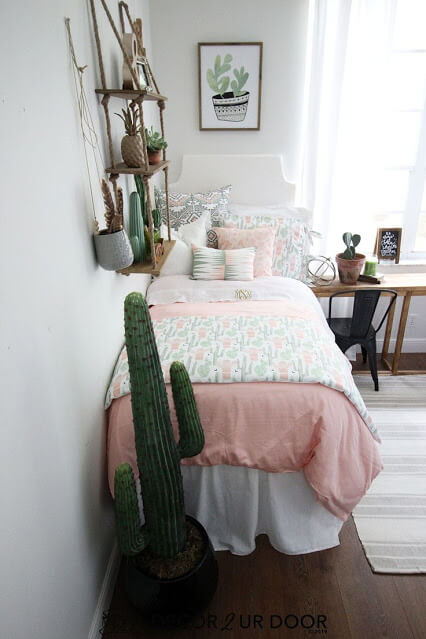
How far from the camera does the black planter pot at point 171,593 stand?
1490mm

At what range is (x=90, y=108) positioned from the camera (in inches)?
63.5

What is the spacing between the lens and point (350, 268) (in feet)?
10.1

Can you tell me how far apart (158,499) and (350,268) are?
2.23 m

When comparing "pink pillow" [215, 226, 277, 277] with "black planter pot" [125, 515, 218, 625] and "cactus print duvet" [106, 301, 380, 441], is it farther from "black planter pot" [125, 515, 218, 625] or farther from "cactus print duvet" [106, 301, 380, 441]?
"black planter pot" [125, 515, 218, 625]

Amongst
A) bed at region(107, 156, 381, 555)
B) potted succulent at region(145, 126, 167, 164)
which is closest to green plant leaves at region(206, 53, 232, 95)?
potted succulent at region(145, 126, 167, 164)

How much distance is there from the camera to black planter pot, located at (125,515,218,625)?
149 centimetres

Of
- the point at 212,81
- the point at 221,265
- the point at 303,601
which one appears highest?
the point at 212,81

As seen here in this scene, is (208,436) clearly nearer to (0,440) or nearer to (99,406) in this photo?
(99,406)

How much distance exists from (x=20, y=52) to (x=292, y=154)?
253cm

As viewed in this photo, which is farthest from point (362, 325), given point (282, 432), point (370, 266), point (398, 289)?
point (282, 432)

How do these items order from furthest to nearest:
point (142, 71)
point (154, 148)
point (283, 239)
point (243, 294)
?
point (283, 239), point (243, 294), point (154, 148), point (142, 71)

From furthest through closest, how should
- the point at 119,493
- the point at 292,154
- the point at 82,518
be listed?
the point at 292,154
the point at 82,518
the point at 119,493

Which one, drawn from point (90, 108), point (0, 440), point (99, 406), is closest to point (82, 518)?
point (99, 406)

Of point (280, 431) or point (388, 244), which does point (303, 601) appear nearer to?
point (280, 431)
